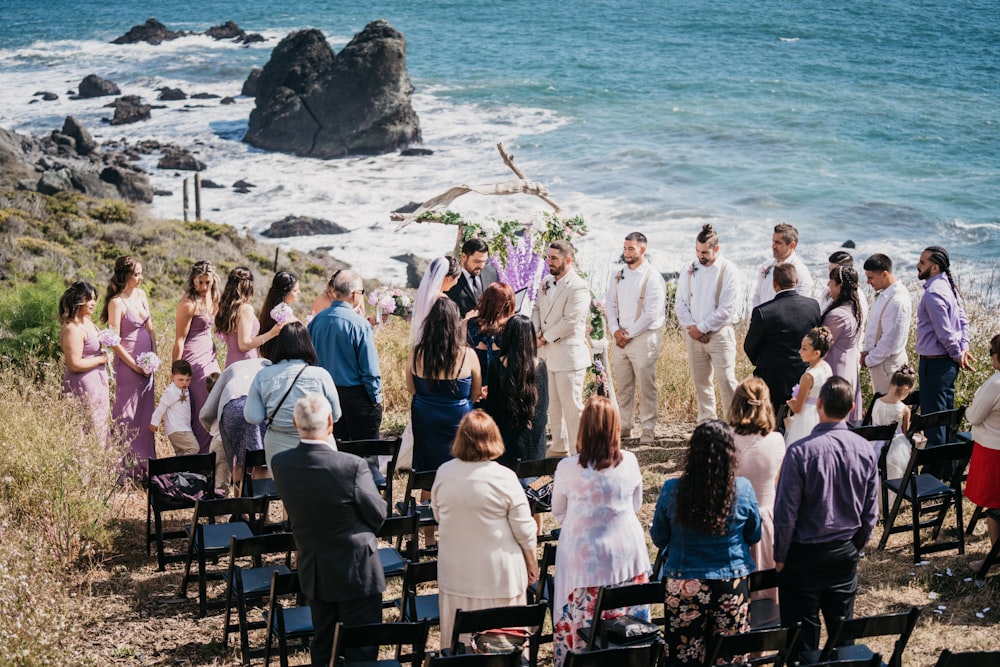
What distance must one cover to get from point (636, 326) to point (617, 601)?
15.7ft

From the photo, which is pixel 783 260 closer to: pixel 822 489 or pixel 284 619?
pixel 822 489

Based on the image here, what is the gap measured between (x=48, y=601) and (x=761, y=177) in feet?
133

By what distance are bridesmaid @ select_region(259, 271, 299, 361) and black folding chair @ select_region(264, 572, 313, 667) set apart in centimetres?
254

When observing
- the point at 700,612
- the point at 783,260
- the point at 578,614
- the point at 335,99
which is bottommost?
the point at 578,614

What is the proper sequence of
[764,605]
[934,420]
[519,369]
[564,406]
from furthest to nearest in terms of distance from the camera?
[564,406], [934,420], [519,369], [764,605]

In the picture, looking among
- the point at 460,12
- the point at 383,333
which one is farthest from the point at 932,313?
the point at 460,12

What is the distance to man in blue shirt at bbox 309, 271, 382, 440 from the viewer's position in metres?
7.76

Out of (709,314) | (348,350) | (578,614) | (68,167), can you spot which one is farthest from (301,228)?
(578,614)

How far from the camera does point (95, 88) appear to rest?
59.8m

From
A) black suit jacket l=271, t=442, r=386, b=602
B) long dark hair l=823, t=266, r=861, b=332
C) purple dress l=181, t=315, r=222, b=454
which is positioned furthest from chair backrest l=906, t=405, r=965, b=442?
purple dress l=181, t=315, r=222, b=454

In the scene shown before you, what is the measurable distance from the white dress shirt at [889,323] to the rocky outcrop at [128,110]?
170 feet

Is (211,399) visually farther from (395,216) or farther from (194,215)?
(194,215)

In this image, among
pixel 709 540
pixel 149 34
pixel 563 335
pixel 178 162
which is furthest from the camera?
pixel 149 34

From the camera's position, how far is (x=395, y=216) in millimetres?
9844
